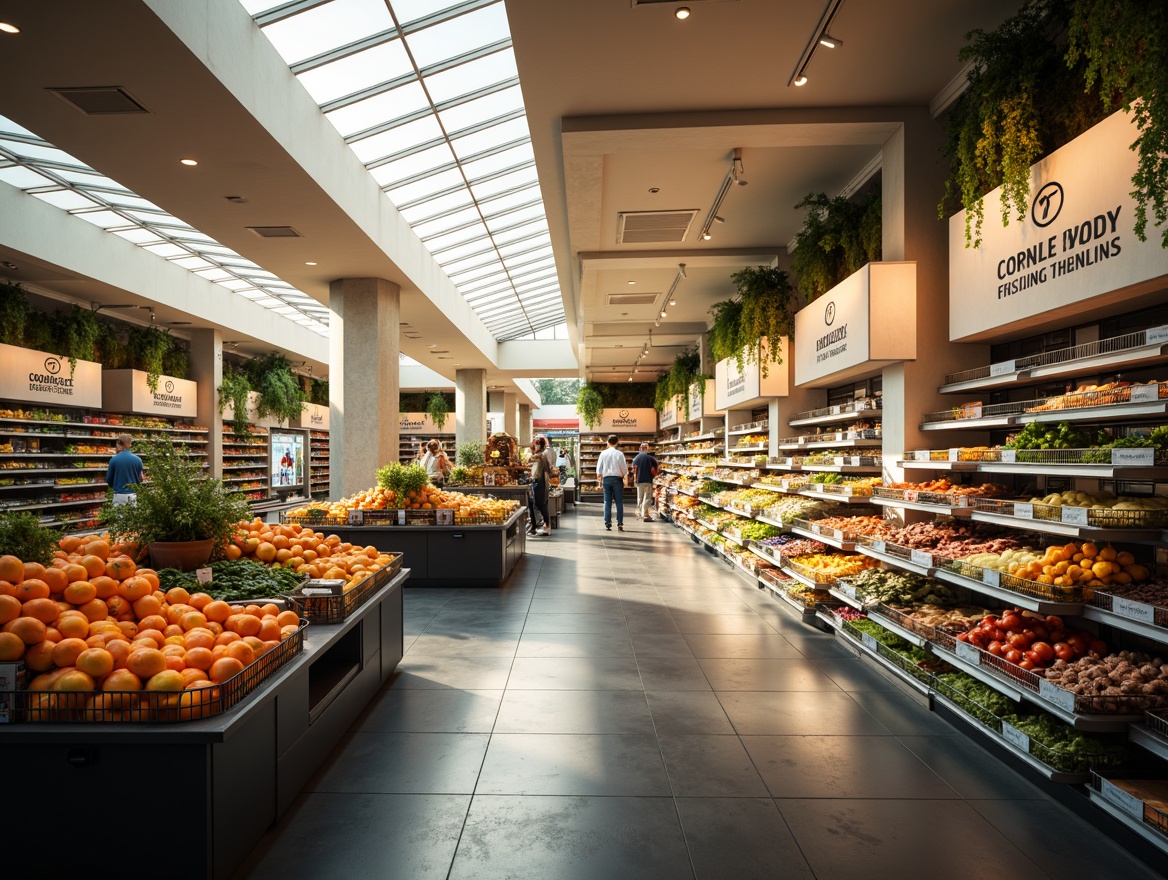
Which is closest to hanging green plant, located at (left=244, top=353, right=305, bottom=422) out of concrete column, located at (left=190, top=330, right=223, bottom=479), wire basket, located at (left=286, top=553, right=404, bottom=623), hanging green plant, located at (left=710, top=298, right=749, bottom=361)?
concrete column, located at (left=190, top=330, right=223, bottom=479)

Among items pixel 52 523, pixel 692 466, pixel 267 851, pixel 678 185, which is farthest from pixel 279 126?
pixel 692 466

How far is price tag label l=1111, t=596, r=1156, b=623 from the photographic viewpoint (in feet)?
9.48

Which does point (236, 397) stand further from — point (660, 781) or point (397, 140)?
point (660, 781)

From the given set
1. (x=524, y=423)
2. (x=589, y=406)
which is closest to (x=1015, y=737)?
(x=589, y=406)

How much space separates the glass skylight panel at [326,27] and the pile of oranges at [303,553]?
12.9 ft

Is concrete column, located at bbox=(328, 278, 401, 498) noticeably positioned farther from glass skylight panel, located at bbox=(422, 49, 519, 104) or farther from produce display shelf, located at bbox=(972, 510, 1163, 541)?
produce display shelf, located at bbox=(972, 510, 1163, 541)

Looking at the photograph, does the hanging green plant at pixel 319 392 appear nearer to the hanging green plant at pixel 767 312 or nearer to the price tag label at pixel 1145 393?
the hanging green plant at pixel 767 312

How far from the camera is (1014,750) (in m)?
3.25

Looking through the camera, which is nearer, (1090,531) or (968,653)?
(1090,531)

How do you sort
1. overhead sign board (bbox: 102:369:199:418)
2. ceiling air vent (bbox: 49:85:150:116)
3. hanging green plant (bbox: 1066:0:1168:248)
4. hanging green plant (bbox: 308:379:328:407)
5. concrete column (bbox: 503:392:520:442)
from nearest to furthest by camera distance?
hanging green plant (bbox: 1066:0:1168:248), ceiling air vent (bbox: 49:85:150:116), overhead sign board (bbox: 102:369:199:418), hanging green plant (bbox: 308:379:328:407), concrete column (bbox: 503:392:520:442)

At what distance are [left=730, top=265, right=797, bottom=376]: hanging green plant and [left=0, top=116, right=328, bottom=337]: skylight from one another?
698cm

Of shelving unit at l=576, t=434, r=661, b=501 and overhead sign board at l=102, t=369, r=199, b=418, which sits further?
shelving unit at l=576, t=434, r=661, b=501

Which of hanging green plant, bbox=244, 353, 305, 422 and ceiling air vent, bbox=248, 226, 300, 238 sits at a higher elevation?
ceiling air vent, bbox=248, 226, 300, 238

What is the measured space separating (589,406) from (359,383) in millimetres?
12409
